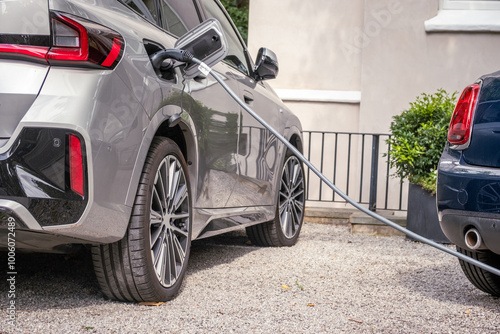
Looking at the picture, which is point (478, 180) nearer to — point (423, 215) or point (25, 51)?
point (25, 51)

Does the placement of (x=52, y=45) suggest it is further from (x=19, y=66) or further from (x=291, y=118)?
(x=291, y=118)

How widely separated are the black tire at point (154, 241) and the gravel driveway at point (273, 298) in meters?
0.11

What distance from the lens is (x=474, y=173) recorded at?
11.4 feet

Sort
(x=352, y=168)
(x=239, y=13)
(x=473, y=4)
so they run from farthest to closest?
1. (x=239, y=13)
2. (x=352, y=168)
3. (x=473, y=4)

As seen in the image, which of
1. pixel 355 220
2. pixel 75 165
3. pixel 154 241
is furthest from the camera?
pixel 355 220

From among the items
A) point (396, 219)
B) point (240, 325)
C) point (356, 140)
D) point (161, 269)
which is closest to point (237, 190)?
point (161, 269)

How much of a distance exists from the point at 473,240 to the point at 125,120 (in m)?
1.77

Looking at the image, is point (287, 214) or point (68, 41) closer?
point (68, 41)

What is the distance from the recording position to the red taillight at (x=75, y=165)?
2730 millimetres

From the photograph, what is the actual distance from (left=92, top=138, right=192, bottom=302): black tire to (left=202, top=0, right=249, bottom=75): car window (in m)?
1.40

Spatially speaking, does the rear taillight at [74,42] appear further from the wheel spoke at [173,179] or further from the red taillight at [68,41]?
the wheel spoke at [173,179]

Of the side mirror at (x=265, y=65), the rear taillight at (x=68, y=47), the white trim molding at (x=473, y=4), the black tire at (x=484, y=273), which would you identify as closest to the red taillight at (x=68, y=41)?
the rear taillight at (x=68, y=47)

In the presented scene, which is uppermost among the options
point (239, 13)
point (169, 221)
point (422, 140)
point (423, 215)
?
point (239, 13)

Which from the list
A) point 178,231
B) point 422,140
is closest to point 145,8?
point 178,231
